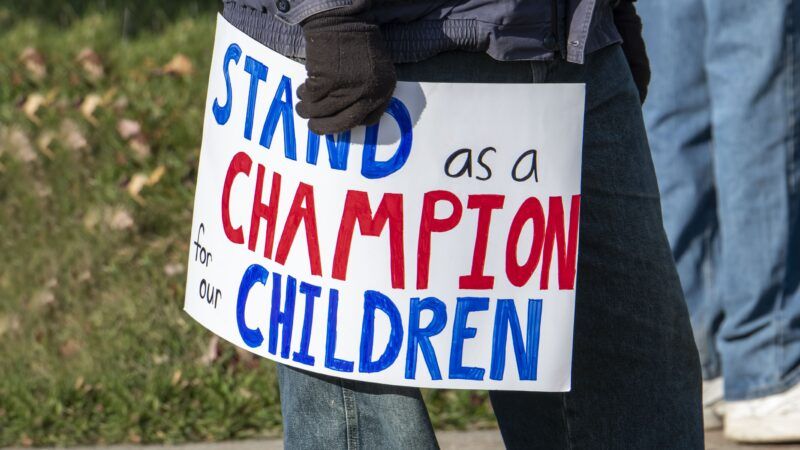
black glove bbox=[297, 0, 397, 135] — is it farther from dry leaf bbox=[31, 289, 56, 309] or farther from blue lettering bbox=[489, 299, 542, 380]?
dry leaf bbox=[31, 289, 56, 309]

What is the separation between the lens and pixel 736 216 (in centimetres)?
334

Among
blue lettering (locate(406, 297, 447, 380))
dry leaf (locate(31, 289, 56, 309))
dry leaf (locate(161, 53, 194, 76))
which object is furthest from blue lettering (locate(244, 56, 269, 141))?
dry leaf (locate(161, 53, 194, 76))

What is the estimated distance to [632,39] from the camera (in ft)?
6.89

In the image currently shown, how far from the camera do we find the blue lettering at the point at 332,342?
5.84 ft

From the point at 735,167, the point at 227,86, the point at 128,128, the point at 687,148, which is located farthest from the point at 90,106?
the point at 227,86

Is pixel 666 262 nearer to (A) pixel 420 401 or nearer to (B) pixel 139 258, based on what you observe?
(A) pixel 420 401

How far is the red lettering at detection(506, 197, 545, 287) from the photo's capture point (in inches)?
70.3

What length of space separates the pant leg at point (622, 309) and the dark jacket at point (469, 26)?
0.09 metres

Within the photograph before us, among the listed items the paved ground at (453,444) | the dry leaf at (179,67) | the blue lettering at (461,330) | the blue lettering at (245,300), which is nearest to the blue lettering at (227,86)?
the blue lettering at (245,300)

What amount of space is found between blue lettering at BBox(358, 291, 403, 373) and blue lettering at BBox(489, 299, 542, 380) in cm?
14

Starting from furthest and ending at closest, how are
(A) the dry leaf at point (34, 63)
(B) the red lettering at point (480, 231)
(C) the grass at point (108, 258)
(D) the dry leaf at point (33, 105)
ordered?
(A) the dry leaf at point (34, 63), (D) the dry leaf at point (33, 105), (C) the grass at point (108, 258), (B) the red lettering at point (480, 231)

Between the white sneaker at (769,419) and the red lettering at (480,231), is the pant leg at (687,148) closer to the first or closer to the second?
the white sneaker at (769,419)

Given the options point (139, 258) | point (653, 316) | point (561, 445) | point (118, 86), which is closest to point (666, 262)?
point (653, 316)

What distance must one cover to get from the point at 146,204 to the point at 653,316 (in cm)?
298
